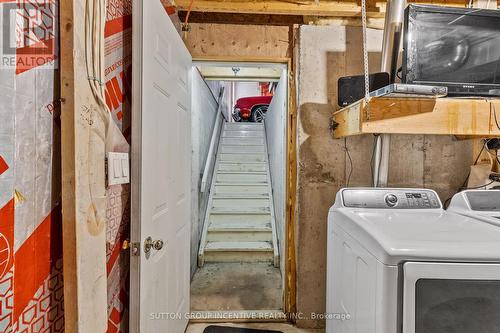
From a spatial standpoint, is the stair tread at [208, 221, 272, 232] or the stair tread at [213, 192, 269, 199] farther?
the stair tread at [213, 192, 269, 199]

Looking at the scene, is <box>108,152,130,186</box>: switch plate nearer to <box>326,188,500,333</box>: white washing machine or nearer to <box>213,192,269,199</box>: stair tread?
<box>326,188,500,333</box>: white washing machine

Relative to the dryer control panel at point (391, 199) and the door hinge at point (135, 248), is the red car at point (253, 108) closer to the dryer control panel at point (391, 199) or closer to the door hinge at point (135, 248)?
the dryer control panel at point (391, 199)

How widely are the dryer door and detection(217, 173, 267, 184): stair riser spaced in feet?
10.8

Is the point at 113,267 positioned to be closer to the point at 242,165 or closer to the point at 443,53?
the point at 443,53

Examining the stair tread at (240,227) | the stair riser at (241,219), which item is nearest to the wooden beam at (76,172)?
the stair tread at (240,227)

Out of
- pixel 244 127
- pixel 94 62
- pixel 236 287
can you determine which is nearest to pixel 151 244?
pixel 94 62

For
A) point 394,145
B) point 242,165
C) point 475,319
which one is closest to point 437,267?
point 475,319

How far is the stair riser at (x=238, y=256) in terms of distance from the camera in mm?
3195

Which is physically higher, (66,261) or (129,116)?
(129,116)

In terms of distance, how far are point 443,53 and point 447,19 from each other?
0.61ft

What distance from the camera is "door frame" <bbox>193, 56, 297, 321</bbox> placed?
2.12 m

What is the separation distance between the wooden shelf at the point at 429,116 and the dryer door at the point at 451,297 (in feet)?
2.38

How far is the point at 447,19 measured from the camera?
5.09 feet

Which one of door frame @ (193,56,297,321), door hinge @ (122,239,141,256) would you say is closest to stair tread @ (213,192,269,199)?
door frame @ (193,56,297,321)
